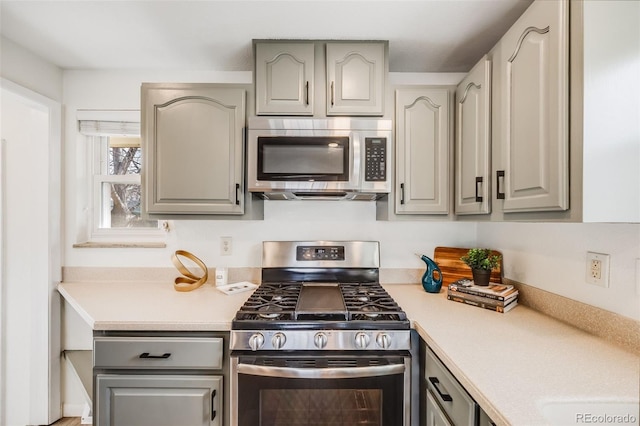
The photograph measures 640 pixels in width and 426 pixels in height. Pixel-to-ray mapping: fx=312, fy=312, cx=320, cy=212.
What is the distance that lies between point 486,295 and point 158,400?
1591 mm

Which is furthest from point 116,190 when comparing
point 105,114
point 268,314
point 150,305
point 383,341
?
point 383,341

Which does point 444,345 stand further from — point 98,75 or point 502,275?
point 98,75

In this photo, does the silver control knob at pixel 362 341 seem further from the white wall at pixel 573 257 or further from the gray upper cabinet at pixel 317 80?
the gray upper cabinet at pixel 317 80

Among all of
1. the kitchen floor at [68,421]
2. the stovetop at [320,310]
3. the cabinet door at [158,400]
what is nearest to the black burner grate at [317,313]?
the stovetop at [320,310]

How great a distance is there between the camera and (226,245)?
2.06 metres

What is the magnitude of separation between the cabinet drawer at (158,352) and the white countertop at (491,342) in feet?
0.18

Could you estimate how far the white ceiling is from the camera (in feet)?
4.69

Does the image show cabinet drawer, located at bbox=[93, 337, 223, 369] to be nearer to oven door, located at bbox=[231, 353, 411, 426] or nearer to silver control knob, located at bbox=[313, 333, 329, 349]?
oven door, located at bbox=[231, 353, 411, 426]

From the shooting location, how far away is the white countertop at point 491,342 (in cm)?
82

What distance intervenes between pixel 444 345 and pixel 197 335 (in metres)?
1.01

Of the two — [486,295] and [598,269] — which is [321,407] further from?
[598,269]

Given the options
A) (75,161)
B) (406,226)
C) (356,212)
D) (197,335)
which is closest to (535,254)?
(406,226)

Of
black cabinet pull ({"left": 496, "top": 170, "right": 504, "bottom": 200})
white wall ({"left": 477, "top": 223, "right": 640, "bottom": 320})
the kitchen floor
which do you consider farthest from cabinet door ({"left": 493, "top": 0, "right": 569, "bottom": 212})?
the kitchen floor

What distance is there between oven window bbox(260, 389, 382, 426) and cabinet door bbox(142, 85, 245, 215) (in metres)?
0.92
